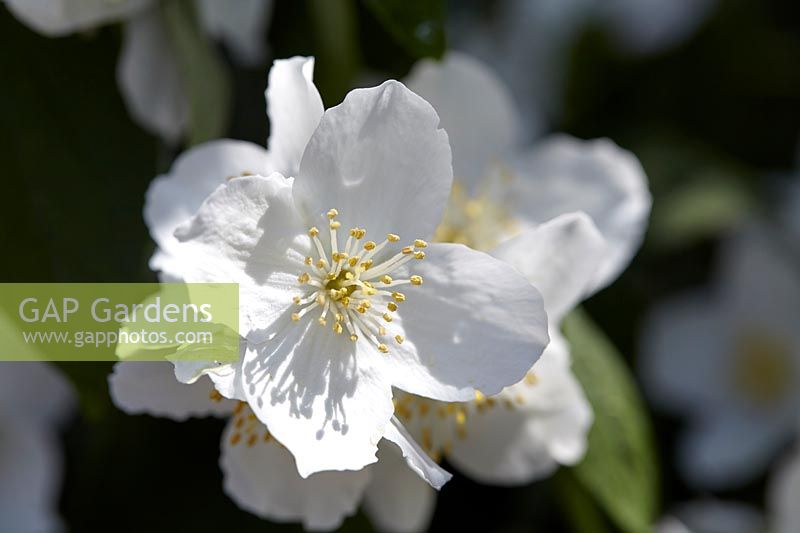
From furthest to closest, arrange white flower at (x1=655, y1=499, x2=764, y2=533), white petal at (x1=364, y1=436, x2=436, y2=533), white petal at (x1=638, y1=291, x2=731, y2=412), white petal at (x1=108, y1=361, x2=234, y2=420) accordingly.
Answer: white petal at (x1=638, y1=291, x2=731, y2=412) < white flower at (x1=655, y1=499, x2=764, y2=533) < white petal at (x1=364, y1=436, x2=436, y2=533) < white petal at (x1=108, y1=361, x2=234, y2=420)

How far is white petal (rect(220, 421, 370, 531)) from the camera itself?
97cm

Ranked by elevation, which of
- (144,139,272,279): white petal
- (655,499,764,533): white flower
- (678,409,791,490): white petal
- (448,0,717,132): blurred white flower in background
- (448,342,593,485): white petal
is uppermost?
(144,139,272,279): white petal

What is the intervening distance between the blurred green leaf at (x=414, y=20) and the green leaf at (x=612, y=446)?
0.34 metres

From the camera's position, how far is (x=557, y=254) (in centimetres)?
98

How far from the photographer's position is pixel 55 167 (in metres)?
1.11

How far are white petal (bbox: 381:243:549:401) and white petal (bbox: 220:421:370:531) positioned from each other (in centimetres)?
14

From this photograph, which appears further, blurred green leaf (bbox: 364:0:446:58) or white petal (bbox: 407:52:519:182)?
white petal (bbox: 407:52:519:182)

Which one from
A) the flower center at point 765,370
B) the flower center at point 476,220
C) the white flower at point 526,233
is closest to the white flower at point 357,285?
the white flower at point 526,233

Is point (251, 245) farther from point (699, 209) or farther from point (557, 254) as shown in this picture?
point (699, 209)

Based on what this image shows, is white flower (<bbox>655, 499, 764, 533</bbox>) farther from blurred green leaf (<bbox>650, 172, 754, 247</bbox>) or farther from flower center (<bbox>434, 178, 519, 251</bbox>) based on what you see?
flower center (<bbox>434, 178, 519, 251</bbox>)

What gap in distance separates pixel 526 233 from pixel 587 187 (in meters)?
0.25

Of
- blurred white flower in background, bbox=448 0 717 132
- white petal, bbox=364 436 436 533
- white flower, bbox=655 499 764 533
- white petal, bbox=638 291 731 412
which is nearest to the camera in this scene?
white petal, bbox=364 436 436 533

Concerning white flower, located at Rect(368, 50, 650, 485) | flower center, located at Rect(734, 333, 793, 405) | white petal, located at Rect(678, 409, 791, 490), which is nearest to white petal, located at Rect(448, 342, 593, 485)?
white flower, located at Rect(368, 50, 650, 485)

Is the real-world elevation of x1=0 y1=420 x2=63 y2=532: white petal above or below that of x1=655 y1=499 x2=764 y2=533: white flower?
above
